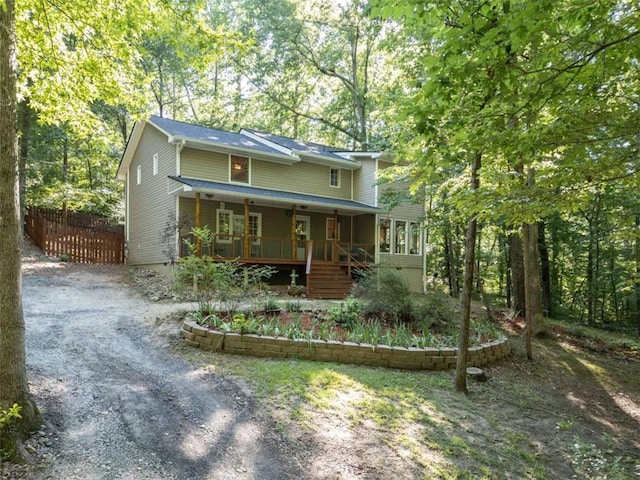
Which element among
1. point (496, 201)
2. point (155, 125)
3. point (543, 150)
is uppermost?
point (155, 125)

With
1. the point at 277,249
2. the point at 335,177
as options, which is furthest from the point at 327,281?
the point at 335,177

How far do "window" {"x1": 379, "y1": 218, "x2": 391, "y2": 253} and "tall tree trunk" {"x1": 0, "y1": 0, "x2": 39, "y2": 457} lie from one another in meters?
16.8

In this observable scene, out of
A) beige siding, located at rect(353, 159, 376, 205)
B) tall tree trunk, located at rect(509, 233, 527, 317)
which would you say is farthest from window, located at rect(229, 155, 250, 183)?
tall tree trunk, located at rect(509, 233, 527, 317)

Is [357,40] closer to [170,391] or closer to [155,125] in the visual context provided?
[155,125]

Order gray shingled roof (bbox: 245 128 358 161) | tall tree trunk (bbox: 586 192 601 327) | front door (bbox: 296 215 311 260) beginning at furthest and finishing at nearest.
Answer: tall tree trunk (bbox: 586 192 601 327) → gray shingled roof (bbox: 245 128 358 161) → front door (bbox: 296 215 311 260)

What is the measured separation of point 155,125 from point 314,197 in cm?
730

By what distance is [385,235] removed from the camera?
19344 millimetres

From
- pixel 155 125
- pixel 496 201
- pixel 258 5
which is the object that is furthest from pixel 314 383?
pixel 258 5

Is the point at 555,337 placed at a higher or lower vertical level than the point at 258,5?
lower

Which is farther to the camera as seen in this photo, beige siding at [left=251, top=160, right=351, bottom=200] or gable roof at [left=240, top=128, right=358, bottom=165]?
gable roof at [left=240, top=128, right=358, bottom=165]

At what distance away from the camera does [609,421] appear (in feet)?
19.7

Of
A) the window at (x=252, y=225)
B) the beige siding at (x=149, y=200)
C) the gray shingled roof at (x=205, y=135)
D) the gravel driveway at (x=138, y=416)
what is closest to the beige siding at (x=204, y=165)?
the beige siding at (x=149, y=200)

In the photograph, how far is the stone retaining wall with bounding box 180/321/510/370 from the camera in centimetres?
652

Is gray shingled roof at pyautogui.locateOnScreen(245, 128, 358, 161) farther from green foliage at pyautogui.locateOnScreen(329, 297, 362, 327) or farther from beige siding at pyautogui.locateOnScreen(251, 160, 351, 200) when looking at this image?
green foliage at pyautogui.locateOnScreen(329, 297, 362, 327)
